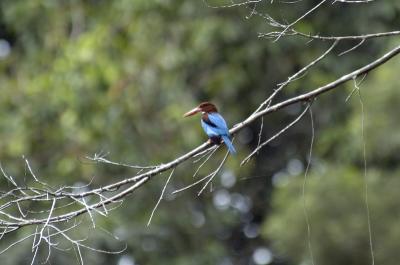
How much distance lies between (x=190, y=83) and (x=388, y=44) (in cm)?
252

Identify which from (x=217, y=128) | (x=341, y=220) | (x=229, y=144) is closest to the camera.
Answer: (x=229, y=144)

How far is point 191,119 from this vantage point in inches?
583

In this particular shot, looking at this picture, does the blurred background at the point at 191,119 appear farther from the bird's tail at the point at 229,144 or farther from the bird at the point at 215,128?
the bird's tail at the point at 229,144

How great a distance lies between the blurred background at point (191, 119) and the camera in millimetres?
13945

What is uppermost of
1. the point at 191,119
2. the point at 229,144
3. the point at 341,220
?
the point at 229,144

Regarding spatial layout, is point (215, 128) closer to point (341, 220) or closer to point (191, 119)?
point (341, 220)

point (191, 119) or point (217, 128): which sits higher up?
point (217, 128)

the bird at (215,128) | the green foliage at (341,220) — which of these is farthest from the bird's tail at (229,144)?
the green foliage at (341,220)

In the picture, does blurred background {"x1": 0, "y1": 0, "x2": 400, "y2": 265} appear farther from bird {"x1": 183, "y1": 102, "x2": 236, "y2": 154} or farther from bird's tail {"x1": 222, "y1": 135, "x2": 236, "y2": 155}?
bird's tail {"x1": 222, "y1": 135, "x2": 236, "y2": 155}

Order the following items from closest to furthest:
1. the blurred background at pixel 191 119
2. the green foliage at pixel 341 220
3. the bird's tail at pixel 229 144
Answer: the bird's tail at pixel 229 144
the green foliage at pixel 341 220
the blurred background at pixel 191 119

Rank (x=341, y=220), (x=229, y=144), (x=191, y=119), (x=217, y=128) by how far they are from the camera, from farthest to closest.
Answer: (x=191, y=119) → (x=341, y=220) → (x=217, y=128) → (x=229, y=144)

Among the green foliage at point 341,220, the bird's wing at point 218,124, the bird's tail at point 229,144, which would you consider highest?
the bird's wing at point 218,124

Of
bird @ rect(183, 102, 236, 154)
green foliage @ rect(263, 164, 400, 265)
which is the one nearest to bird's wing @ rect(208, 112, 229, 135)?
bird @ rect(183, 102, 236, 154)

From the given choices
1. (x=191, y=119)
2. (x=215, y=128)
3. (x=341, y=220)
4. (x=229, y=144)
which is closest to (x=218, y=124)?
(x=215, y=128)
